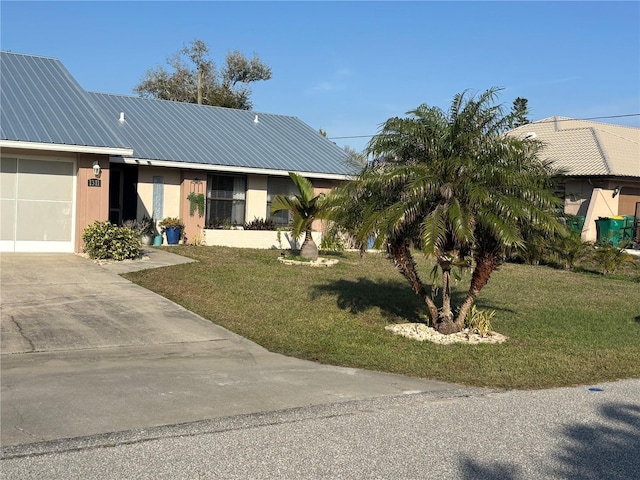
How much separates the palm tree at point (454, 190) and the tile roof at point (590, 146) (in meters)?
16.6

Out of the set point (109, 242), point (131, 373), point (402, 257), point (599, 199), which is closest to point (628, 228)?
point (599, 199)

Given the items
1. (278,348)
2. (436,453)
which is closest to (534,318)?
(278,348)

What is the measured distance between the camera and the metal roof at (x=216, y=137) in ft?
70.1

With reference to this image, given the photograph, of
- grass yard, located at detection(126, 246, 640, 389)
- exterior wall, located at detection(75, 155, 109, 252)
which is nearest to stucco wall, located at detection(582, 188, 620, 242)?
A: grass yard, located at detection(126, 246, 640, 389)

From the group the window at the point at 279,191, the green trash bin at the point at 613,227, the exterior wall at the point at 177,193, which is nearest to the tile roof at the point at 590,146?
the green trash bin at the point at 613,227

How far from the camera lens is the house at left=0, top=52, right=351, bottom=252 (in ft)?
55.0

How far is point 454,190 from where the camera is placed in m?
9.47

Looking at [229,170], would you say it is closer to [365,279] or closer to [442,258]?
[365,279]

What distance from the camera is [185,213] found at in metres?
21.1

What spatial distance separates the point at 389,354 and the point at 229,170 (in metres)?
13.3

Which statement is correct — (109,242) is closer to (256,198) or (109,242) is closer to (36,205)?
(36,205)

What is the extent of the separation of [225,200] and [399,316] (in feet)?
37.0

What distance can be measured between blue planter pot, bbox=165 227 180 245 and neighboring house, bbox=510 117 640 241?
12780 millimetres

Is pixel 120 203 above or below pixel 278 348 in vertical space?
above
